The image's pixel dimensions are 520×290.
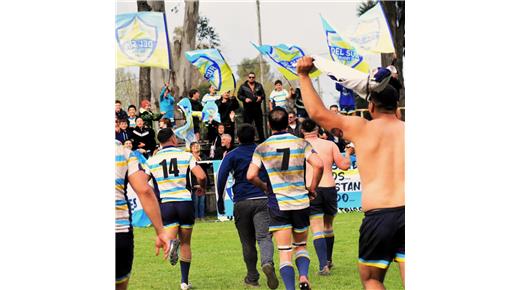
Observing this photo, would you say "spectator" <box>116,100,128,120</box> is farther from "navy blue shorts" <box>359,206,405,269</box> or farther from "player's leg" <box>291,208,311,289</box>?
"navy blue shorts" <box>359,206,405,269</box>

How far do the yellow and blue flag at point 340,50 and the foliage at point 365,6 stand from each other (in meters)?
0.38

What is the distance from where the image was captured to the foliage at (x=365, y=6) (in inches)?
391

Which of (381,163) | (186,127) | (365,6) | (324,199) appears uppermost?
(365,6)

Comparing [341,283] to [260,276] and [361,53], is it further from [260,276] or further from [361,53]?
[361,53]

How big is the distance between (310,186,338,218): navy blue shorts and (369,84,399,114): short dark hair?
9.48 feet

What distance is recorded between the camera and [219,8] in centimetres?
1058

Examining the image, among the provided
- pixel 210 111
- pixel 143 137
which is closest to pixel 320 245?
pixel 143 137

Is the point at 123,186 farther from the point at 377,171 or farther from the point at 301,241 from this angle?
the point at 301,241

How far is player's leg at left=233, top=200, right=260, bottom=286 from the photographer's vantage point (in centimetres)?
987

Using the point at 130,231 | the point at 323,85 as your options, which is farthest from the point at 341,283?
the point at 130,231

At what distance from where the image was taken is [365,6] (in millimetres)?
9969

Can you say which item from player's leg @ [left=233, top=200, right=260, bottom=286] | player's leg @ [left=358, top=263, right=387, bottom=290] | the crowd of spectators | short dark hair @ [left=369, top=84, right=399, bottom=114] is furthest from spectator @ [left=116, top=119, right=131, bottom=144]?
player's leg @ [left=358, top=263, right=387, bottom=290]

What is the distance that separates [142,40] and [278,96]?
191cm
